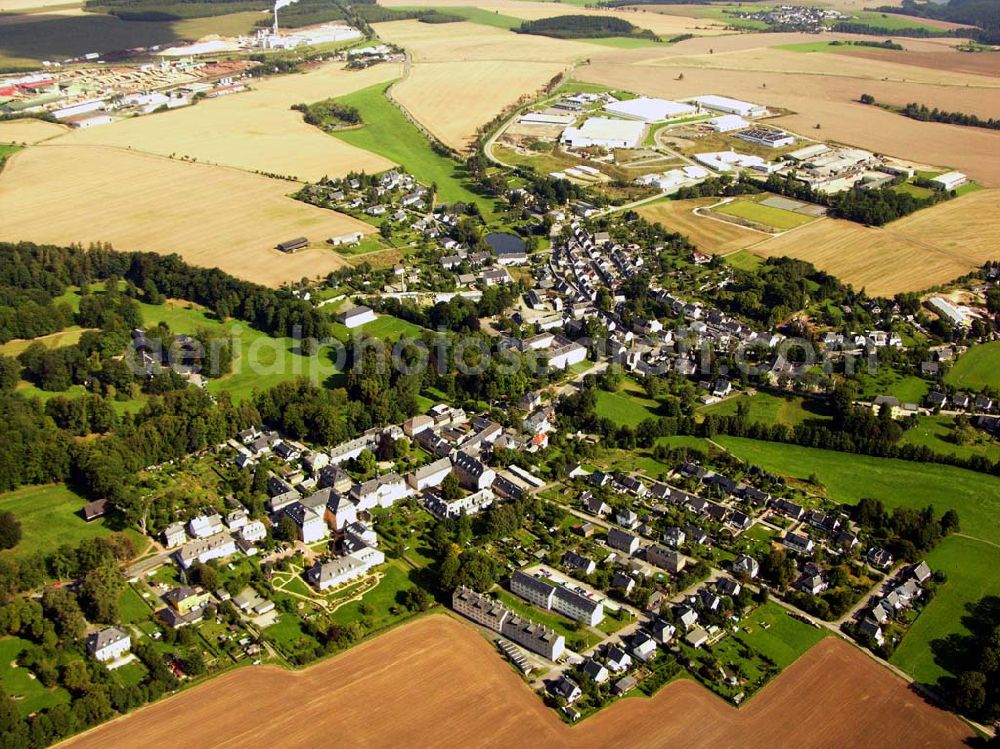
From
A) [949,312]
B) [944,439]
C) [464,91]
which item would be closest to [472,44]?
[464,91]

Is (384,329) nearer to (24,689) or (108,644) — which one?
(108,644)

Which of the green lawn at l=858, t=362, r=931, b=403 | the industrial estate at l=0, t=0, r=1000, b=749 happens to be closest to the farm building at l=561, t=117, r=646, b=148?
the industrial estate at l=0, t=0, r=1000, b=749

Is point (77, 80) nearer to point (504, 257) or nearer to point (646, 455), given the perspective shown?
point (504, 257)

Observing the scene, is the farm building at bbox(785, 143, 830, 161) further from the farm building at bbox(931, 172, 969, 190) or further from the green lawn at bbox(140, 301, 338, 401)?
the green lawn at bbox(140, 301, 338, 401)

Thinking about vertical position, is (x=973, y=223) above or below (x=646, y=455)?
above

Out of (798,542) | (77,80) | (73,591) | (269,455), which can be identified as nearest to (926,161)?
(798,542)

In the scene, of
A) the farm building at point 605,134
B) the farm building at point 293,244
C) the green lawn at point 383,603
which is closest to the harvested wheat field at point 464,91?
the farm building at point 605,134

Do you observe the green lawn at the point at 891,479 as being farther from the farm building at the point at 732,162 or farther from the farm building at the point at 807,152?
the farm building at the point at 807,152
